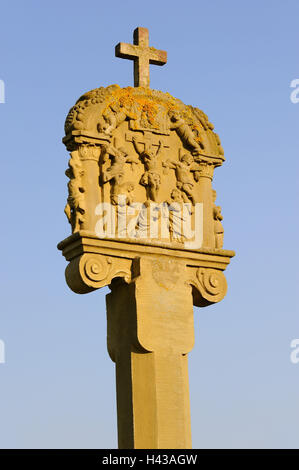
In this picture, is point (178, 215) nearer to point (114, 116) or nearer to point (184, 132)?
point (184, 132)

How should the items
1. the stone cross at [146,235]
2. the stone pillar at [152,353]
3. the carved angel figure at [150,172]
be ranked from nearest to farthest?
the stone pillar at [152,353] < the stone cross at [146,235] < the carved angel figure at [150,172]

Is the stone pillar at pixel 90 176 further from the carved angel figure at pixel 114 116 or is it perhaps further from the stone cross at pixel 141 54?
the stone cross at pixel 141 54

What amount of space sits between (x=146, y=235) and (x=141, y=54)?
2319 millimetres

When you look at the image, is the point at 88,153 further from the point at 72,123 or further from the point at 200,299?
the point at 200,299

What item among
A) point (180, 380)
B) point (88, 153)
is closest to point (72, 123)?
point (88, 153)

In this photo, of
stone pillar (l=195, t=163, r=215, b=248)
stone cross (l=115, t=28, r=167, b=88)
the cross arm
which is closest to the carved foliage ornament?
stone pillar (l=195, t=163, r=215, b=248)

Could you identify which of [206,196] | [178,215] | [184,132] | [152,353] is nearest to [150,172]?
[178,215]

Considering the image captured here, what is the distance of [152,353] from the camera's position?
1481 cm

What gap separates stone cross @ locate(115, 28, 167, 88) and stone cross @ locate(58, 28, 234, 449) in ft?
0.06

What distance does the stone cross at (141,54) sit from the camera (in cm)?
1597

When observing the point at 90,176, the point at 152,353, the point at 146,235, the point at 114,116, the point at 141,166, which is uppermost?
the point at 114,116

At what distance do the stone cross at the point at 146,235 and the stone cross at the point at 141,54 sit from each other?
20 mm

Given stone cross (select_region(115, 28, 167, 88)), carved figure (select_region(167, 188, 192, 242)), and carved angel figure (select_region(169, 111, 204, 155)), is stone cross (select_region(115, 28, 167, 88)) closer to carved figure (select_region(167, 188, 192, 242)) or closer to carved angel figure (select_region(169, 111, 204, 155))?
carved angel figure (select_region(169, 111, 204, 155))

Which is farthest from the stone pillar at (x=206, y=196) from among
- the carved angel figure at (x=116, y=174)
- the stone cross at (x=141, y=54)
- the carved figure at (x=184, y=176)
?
the stone cross at (x=141, y=54)
